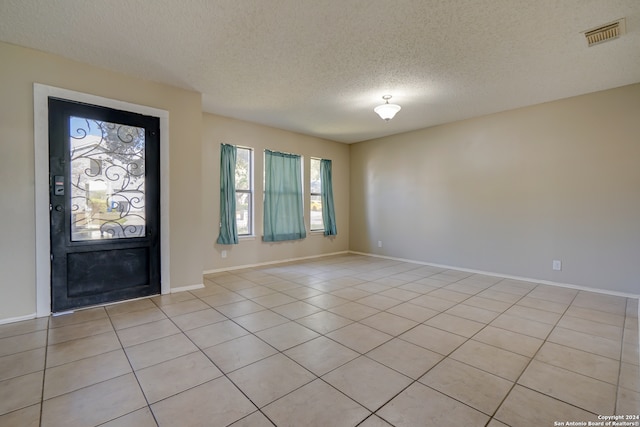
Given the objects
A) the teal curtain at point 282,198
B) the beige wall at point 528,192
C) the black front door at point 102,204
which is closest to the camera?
the black front door at point 102,204

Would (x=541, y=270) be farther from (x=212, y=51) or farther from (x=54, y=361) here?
(x=54, y=361)

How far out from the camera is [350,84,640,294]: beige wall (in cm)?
373

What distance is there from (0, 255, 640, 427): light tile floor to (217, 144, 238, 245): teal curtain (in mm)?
1457

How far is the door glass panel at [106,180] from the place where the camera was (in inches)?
122

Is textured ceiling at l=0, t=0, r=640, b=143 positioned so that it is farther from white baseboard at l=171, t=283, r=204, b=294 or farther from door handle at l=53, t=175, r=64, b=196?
white baseboard at l=171, t=283, r=204, b=294

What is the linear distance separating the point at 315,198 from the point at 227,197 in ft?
7.08

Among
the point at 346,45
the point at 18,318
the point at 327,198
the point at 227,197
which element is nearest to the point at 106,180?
the point at 18,318

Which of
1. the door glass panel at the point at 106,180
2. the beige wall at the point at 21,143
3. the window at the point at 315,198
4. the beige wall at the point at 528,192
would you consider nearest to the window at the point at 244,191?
the window at the point at 315,198

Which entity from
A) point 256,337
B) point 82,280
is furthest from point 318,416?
point 82,280

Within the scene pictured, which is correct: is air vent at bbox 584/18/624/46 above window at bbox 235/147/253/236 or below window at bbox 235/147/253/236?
above

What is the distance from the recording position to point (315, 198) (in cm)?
655

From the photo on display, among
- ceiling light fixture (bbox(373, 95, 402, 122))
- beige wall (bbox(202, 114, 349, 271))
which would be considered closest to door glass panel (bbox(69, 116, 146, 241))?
beige wall (bbox(202, 114, 349, 271))

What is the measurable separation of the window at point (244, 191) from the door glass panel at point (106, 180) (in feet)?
6.23

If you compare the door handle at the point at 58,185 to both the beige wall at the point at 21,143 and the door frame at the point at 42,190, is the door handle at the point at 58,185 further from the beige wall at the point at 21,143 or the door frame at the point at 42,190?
the beige wall at the point at 21,143
